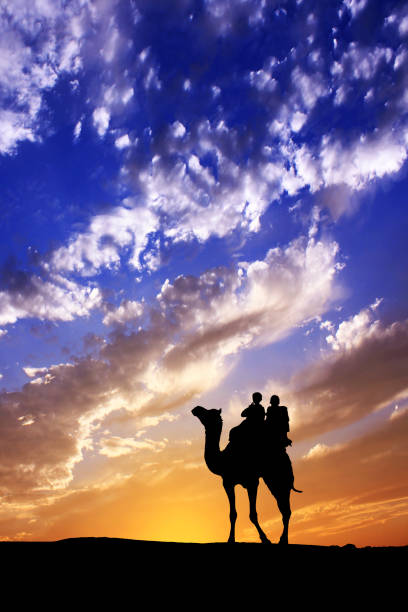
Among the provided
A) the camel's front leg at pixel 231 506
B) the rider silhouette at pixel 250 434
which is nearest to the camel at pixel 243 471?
the camel's front leg at pixel 231 506

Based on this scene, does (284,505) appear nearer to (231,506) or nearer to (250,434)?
(231,506)

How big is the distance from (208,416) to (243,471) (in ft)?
6.37

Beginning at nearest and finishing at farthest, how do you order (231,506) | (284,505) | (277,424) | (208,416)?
(231,506) < (284,505) < (208,416) < (277,424)

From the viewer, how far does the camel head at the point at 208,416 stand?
13.9m

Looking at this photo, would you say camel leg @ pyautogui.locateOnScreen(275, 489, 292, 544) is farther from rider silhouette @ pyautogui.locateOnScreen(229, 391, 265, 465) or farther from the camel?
rider silhouette @ pyautogui.locateOnScreen(229, 391, 265, 465)

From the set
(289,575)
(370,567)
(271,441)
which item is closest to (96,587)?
(289,575)

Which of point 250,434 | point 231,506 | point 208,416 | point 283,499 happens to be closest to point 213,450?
point 208,416

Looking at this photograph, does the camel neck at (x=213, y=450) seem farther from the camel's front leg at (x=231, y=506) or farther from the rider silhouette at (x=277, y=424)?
the rider silhouette at (x=277, y=424)

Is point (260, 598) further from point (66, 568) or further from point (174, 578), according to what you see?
point (66, 568)

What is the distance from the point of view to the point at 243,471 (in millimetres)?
13641

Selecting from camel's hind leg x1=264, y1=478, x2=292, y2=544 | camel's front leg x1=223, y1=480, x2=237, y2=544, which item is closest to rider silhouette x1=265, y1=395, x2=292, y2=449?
camel's hind leg x1=264, y1=478, x2=292, y2=544

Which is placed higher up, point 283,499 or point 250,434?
point 250,434

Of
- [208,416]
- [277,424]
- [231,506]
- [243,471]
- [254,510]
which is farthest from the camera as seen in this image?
[277,424]

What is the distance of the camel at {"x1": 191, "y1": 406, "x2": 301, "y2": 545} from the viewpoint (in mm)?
13578
